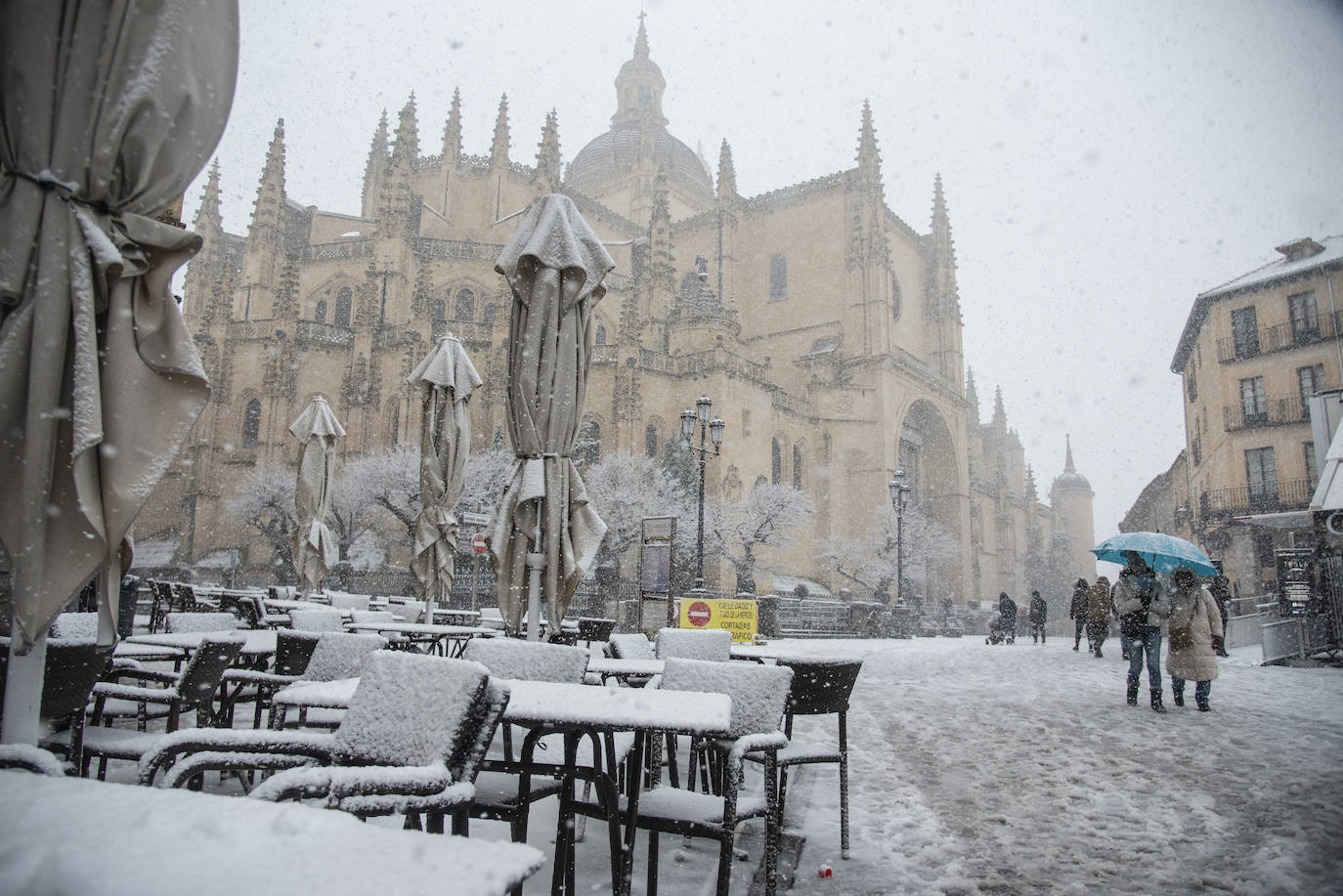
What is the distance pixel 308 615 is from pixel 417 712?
12.3 ft

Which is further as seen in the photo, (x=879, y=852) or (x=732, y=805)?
(x=879, y=852)

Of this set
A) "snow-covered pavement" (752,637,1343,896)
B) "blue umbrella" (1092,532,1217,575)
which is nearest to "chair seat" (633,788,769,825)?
"snow-covered pavement" (752,637,1343,896)

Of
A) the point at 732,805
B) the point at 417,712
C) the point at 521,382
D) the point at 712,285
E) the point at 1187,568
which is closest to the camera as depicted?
the point at 417,712

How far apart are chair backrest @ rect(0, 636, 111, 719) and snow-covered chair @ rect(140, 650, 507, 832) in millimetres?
986

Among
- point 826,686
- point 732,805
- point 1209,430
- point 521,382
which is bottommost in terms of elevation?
point 732,805

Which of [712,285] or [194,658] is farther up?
[712,285]

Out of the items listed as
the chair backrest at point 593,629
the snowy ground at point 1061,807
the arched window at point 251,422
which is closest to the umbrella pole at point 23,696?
the snowy ground at point 1061,807

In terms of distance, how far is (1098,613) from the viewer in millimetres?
16438

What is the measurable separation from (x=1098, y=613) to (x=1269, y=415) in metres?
13.6

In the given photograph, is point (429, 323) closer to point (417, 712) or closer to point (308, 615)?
point (308, 615)

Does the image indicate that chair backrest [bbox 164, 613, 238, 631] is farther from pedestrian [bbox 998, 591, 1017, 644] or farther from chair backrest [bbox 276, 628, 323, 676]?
pedestrian [bbox 998, 591, 1017, 644]

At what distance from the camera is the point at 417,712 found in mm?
2240

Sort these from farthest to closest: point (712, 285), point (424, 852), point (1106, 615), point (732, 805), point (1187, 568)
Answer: point (712, 285) < point (1106, 615) < point (1187, 568) < point (732, 805) < point (424, 852)

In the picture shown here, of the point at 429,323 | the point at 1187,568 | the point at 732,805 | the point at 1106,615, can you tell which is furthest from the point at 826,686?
the point at 429,323
